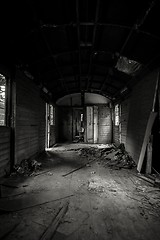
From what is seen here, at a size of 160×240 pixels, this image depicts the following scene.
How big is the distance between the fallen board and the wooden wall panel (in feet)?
4.56

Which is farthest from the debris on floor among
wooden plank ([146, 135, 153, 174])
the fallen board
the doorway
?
the doorway

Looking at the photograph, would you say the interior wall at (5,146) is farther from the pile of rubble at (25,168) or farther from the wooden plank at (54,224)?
A: the wooden plank at (54,224)

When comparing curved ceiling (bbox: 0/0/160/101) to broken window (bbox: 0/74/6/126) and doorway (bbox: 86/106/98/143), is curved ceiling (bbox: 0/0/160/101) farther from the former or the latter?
doorway (bbox: 86/106/98/143)

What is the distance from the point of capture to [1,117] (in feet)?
15.4

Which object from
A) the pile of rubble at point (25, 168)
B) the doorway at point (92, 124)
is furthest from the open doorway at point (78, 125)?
the pile of rubble at point (25, 168)

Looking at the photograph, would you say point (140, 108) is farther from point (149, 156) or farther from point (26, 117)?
point (26, 117)

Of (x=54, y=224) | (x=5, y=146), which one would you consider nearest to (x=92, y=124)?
(x=5, y=146)

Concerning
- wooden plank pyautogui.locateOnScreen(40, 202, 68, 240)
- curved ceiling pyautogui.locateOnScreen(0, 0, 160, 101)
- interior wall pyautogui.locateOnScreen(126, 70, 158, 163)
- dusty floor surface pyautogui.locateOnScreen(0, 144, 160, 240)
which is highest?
curved ceiling pyautogui.locateOnScreen(0, 0, 160, 101)

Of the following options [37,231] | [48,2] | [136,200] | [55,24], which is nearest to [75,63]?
[55,24]

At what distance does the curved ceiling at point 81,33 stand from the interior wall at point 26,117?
63cm

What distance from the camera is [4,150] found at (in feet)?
14.5

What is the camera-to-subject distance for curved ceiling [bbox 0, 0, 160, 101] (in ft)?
11.1

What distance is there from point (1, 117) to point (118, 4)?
4.28 m

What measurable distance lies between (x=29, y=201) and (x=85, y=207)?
1161 millimetres
